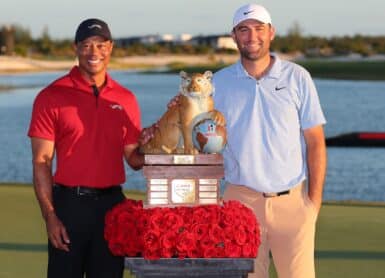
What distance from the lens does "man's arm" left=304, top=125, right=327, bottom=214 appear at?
5.25 meters

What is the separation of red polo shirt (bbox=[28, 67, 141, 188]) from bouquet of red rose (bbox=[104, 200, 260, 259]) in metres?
0.58

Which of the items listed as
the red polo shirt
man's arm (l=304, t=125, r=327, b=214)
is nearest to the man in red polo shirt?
the red polo shirt

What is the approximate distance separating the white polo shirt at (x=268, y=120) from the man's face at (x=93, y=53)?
23.9 inches

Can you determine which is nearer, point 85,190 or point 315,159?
point 85,190

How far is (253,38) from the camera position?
5090mm

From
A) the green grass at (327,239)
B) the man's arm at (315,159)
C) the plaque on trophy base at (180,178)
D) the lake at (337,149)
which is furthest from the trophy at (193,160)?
the lake at (337,149)

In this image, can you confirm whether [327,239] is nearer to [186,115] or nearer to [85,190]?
[85,190]

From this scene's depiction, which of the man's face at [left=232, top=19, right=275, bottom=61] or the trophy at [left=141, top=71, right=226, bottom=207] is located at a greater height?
the man's face at [left=232, top=19, right=275, bottom=61]

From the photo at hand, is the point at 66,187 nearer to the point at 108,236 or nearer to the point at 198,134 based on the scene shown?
the point at 108,236

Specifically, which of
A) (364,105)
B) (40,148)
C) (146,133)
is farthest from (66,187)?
(364,105)

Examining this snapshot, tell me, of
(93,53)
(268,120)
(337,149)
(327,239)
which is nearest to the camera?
(93,53)

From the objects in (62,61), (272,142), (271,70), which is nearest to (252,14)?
(271,70)

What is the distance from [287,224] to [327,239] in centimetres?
396

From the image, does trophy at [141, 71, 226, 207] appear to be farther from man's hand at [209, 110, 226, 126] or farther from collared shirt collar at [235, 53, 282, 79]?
collared shirt collar at [235, 53, 282, 79]
